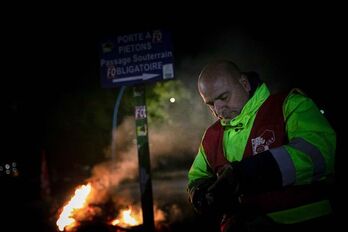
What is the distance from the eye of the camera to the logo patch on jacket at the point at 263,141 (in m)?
2.22

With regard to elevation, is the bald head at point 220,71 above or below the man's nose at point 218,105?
above

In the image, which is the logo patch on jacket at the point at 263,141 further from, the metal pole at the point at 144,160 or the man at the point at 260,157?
the metal pole at the point at 144,160

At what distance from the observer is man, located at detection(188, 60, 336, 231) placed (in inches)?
70.5

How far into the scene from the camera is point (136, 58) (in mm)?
6199

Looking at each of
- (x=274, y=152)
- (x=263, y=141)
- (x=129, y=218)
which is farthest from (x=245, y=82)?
(x=129, y=218)

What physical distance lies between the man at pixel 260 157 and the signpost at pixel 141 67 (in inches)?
136

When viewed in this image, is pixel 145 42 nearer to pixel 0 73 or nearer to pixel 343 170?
pixel 343 170

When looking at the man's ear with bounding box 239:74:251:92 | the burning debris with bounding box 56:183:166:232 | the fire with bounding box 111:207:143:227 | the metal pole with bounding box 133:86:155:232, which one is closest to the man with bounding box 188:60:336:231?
the man's ear with bounding box 239:74:251:92

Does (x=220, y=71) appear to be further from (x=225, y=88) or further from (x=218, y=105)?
(x=218, y=105)

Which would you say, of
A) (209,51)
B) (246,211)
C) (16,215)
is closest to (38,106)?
(16,215)

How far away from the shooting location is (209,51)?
1056cm

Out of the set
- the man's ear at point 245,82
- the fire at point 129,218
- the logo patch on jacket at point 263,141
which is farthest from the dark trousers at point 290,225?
the fire at point 129,218

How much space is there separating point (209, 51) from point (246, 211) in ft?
28.5

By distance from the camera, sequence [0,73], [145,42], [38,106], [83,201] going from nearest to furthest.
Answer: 1. [145,42]
2. [83,201]
3. [0,73]
4. [38,106]
